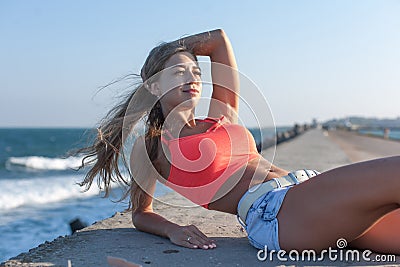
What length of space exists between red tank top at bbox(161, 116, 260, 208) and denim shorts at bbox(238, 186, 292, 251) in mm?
254

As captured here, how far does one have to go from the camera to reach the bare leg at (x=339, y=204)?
2426mm

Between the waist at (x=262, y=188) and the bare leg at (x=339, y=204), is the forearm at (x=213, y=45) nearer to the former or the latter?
the waist at (x=262, y=188)

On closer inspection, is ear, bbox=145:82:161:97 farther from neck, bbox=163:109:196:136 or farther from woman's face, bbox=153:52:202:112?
neck, bbox=163:109:196:136

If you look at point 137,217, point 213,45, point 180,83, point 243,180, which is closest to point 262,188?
point 243,180

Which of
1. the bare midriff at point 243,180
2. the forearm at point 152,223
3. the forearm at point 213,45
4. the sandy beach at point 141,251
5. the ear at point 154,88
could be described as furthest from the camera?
the forearm at point 213,45

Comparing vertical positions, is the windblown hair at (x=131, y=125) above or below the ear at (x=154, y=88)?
below

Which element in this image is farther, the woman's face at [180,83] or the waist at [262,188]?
the woman's face at [180,83]

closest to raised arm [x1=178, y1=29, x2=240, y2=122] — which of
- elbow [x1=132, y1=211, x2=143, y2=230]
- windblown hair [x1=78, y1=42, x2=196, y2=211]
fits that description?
windblown hair [x1=78, y1=42, x2=196, y2=211]

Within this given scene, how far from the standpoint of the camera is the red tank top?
2977 millimetres

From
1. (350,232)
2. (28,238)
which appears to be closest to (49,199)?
(28,238)

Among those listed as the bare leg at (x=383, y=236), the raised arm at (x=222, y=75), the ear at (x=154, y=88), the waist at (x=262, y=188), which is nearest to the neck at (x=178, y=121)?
the ear at (x=154, y=88)

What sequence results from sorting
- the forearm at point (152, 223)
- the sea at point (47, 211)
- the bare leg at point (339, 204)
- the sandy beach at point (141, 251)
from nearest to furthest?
1. the bare leg at point (339, 204)
2. the sandy beach at point (141, 251)
3. the forearm at point (152, 223)
4. the sea at point (47, 211)

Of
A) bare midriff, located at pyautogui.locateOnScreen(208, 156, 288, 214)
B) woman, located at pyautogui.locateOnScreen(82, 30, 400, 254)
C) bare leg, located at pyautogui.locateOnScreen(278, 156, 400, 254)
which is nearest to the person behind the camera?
bare leg, located at pyautogui.locateOnScreen(278, 156, 400, 254)

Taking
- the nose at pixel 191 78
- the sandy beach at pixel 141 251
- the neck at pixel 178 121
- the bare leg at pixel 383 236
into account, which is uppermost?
the nose at pixel 191 78
